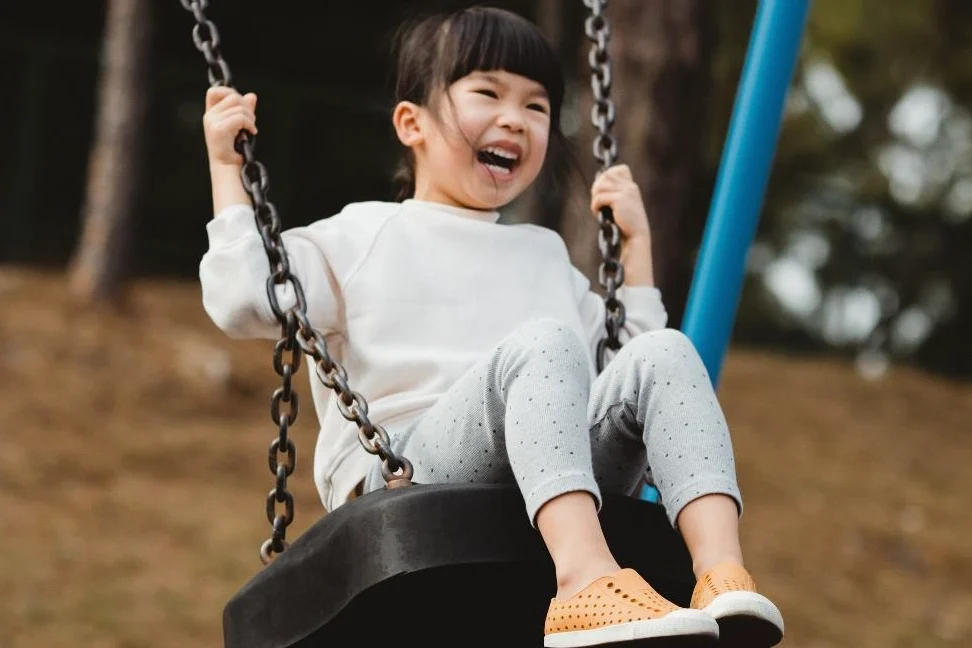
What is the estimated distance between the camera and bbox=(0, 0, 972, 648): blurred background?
5.42m

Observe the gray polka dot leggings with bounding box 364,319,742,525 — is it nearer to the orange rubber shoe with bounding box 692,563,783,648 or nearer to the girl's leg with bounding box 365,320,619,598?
the girl's leg with bounding box 365,320,619,598

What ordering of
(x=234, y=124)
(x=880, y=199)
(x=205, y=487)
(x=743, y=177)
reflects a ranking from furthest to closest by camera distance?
(x=880, y=199) < (x=205, y=487) < (x=743, y=177) < (x=234, y=124)

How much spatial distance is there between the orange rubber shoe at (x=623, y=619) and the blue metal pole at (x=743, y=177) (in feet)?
3.59

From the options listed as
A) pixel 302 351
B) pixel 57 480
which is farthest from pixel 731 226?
pixel 57 480

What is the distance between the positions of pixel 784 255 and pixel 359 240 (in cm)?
1414

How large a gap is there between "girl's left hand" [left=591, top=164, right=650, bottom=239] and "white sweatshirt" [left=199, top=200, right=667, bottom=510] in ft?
0.90

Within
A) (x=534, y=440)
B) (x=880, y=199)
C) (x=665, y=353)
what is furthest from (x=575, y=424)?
(x=880, y=199)

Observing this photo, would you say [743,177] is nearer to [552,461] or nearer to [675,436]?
[675,436]

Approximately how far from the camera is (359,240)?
2334mm

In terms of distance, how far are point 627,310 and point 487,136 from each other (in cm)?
47

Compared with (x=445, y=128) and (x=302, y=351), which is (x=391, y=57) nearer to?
(x=445, y=128)

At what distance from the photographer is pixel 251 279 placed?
84.8 inches

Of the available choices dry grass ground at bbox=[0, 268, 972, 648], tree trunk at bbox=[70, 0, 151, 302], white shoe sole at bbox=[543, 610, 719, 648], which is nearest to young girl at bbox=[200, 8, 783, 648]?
white shoe sole at bbox=[543, 610, 719, 648]

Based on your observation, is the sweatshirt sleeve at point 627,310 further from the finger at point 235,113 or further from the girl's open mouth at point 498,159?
the finger at point 235,113
